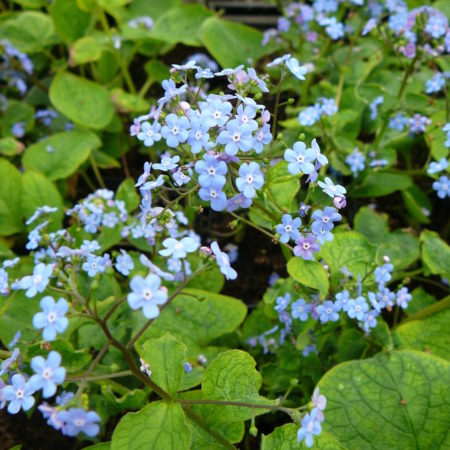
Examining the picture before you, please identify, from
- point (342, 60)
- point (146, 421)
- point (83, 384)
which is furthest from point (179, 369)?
point (342, 60)

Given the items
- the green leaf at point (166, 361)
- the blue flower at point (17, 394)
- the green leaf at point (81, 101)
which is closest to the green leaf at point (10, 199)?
the green leaf at point (81, 101)

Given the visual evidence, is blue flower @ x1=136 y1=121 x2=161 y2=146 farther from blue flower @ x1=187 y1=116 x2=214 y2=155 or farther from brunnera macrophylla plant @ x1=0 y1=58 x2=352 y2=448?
blue flower @ x1=187 y1=116 x2=214 y2=155

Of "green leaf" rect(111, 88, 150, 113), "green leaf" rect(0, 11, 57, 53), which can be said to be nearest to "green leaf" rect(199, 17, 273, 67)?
"green leaf" rect(111, 88, 150, 113)

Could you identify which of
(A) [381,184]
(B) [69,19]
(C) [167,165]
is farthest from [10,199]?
(A) [381,184]

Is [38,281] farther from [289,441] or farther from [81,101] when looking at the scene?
[81,101]

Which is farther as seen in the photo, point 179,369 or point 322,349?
point 322,349

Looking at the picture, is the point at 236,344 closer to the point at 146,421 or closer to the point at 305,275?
the point at 305,275

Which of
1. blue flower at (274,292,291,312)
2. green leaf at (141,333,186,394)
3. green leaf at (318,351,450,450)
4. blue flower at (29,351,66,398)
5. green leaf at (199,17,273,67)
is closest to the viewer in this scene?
blue flower at (29,351,66,398)
